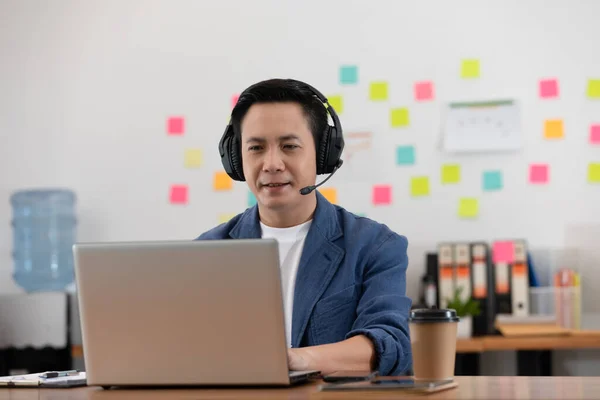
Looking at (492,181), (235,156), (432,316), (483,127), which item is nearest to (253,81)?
(483,127)

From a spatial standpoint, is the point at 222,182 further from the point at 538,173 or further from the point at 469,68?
the point at 538,173

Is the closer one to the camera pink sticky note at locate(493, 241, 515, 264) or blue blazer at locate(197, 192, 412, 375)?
blue blazer at locate(197, 192, 412, 375)

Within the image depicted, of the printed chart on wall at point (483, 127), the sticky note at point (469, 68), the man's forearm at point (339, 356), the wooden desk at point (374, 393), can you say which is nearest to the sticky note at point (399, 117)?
the printed chart on wall at point (483, 127)

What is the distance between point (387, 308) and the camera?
1.73m

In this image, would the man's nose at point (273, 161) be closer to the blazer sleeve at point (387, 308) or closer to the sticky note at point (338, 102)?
the blazer sleeve at point (387, 308)

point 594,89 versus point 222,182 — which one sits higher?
point 594,89

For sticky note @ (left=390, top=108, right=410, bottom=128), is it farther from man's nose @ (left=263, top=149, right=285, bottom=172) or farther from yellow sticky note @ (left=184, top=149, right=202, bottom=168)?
man's nose @ (left=263, top=149, right=285, bottom=172)

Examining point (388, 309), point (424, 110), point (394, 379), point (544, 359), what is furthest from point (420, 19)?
point (394, 379)

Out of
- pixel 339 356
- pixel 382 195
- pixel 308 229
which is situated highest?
pixel 382 195

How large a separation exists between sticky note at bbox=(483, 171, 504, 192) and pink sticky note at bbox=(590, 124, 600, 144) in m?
0.38

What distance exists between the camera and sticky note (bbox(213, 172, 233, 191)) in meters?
3.87

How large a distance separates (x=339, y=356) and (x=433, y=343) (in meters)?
0.27

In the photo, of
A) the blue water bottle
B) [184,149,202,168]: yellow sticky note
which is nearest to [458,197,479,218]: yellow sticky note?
[184,149,202,168]: yellow sticky note

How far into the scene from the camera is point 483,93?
367 centimetres
